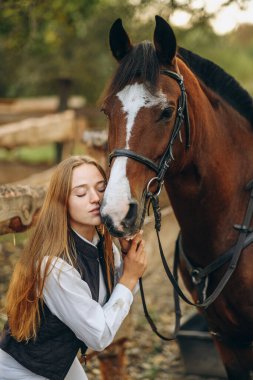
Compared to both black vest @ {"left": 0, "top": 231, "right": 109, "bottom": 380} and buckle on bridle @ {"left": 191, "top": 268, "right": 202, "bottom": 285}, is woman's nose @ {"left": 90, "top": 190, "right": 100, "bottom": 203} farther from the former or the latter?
buckle on bridle @ {"left": 191, "top": 268, "right": 202, "bottom": 285}

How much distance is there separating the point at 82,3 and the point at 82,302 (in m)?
4.54

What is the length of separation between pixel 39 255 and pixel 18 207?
848 millimetres

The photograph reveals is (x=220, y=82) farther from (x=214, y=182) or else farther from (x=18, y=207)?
(x=18, y=207)

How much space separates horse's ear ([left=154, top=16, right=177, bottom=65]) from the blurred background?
2.95 ft

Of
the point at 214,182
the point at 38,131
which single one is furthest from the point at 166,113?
Result: the point at 38,131

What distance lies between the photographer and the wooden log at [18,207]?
2988 millimetres

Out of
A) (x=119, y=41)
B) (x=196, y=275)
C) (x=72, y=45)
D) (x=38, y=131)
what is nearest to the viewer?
(x=119, y=41)

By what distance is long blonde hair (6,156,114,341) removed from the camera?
2252 millimetres

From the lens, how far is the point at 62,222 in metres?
2.37

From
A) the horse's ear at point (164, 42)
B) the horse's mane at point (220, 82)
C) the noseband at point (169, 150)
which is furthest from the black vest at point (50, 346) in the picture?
the horse's mane at point (220, 82)

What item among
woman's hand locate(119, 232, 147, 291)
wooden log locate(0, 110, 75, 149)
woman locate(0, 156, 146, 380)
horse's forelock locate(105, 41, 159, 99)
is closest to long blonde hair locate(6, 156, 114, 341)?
woman locate(0, 156, 146, 380)

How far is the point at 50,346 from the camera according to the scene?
2.27 meters

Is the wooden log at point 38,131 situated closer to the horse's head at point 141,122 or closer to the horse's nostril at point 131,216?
the horse's head at point 141,122

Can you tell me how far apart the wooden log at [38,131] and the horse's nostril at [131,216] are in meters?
3.29
